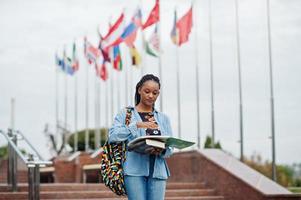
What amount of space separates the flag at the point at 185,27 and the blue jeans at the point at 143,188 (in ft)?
43.2

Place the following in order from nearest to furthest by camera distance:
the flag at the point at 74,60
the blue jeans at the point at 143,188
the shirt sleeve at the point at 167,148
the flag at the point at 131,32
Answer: the blue jeans at the point at 143,188, the shirt sleeve at the point at 167,148, the flag at the point at 131,32, the flag at the point at 74,60

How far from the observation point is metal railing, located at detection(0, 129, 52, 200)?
30.0 feet

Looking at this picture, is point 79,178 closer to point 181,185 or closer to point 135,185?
point 181,185

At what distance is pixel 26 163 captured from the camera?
29.9 ft

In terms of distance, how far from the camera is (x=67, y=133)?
3494cm

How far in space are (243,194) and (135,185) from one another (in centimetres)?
644

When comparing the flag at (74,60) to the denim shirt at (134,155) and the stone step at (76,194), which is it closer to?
the stone step at (76,194)

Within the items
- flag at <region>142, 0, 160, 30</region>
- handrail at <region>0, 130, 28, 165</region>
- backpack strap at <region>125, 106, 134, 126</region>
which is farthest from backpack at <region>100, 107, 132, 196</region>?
flag at <region>142, 0, 160, 30</region>

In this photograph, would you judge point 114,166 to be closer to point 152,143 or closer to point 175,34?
Result: point 152,143

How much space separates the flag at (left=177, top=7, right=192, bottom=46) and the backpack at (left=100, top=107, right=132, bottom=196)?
42.6ft

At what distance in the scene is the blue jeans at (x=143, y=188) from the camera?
442cm

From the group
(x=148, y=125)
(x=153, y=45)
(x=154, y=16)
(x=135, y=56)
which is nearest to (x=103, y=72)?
(x=135, y=56)

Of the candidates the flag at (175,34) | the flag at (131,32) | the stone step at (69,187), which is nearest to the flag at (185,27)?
the flag at (175,34)

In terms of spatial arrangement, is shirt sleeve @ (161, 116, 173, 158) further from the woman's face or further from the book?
the woman's face
